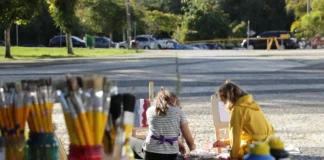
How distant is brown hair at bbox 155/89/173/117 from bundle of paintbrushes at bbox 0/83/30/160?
12.1ft

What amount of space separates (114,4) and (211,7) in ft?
54.9

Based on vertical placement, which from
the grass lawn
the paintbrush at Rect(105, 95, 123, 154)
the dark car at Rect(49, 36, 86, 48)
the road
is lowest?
the road

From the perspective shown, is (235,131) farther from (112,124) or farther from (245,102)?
(112,124)

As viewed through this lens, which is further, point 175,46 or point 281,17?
point 281,17

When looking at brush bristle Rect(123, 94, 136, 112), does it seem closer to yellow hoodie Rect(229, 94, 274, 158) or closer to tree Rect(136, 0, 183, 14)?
yellow hoodie Rect(229, 94, 274, 158)

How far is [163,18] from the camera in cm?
6500

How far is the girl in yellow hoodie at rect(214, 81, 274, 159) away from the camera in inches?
235

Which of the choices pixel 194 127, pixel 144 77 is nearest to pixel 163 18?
pixel 144 77

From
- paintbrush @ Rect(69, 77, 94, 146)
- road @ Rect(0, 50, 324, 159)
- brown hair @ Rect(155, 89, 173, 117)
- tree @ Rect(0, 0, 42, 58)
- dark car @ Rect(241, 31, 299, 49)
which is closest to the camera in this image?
paintbrush @ Rect(69, 77, 94, 146)

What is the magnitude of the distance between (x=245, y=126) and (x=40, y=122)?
3.59 m

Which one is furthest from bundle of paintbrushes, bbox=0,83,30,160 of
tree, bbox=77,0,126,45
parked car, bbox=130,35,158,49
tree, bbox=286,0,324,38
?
parked car, bbox=130,35,158,49

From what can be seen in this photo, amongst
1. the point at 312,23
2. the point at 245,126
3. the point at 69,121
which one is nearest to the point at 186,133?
the point at 245,126

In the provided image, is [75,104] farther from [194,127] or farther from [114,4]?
[114,4]

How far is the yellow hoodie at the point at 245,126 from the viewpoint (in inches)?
234
